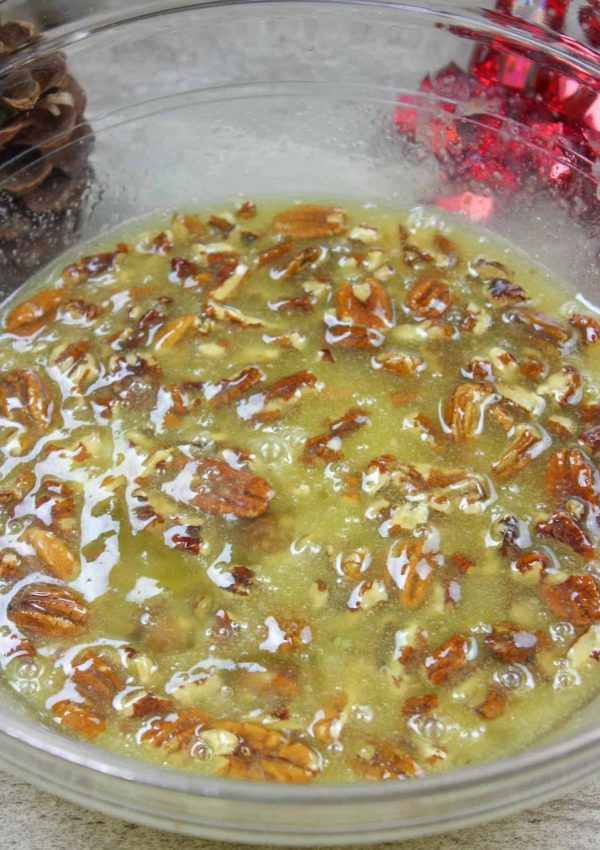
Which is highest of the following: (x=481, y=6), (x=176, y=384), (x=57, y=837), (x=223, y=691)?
(x=481, y=6)

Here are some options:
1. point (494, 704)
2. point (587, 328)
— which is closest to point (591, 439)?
point (587, 328)

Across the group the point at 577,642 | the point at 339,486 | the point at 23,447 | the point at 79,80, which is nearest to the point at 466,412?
the point at 339,486

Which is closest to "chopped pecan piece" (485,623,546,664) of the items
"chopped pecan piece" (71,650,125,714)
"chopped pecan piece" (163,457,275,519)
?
"chopped pecan piece" (163,457,275,519)

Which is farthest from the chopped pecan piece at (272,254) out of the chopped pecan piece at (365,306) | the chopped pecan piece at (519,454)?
the chopped pecan piece at (519,454)

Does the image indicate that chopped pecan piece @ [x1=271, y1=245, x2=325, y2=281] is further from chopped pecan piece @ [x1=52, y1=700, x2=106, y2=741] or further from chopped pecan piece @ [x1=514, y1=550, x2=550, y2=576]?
chopped pecan piece @ [x1=52, y1=700, x2=106, y2=741]

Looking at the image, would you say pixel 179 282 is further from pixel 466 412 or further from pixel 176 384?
pixel 466 412

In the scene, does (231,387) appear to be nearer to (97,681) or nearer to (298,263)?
(298,263)

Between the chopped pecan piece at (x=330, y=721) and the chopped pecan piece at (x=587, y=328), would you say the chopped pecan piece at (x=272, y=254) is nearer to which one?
the chopped pecan piece at (x=587, y=328)
